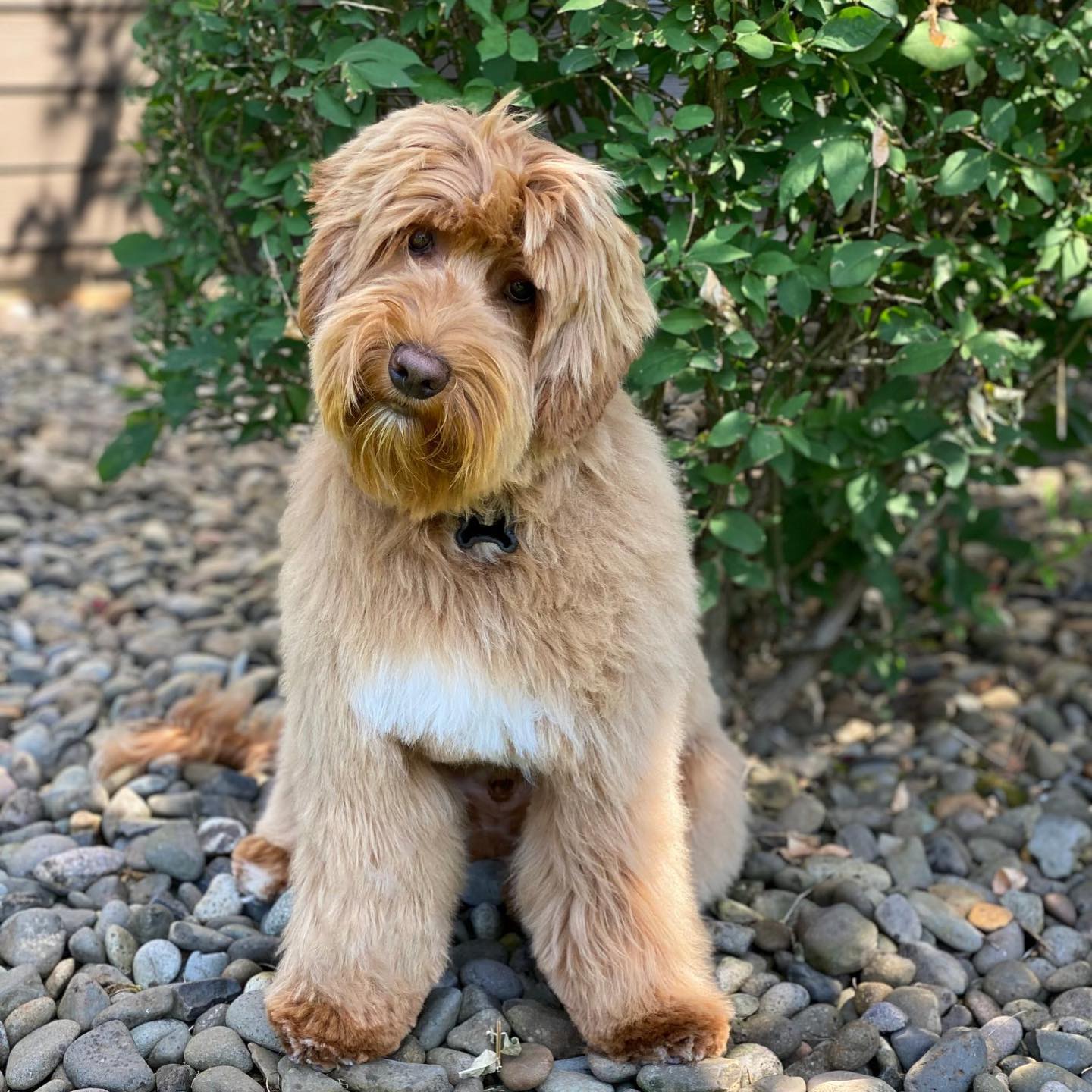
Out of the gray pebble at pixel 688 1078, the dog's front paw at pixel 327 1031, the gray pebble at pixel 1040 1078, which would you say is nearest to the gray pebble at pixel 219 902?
the dog's front paw at pixel 327 1031

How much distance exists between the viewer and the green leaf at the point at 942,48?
263 cm

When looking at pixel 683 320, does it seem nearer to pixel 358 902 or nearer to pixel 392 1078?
pixel 358 902

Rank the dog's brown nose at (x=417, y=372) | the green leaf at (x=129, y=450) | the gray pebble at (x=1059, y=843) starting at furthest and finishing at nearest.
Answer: the green leaf at (x=129, y=450)
the gray pebble at (x=1059, y=843)
the dog's brown nose at (x=417, y=372)

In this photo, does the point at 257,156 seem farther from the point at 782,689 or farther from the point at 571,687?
the point at 782,689

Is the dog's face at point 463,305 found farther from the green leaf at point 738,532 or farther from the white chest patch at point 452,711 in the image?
the green leaf at point 738,532

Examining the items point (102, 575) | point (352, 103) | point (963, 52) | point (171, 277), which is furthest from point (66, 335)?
point (963, 52)

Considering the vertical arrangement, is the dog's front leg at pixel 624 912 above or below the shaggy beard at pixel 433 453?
below

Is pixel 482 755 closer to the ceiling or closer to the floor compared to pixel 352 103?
closer to the floor

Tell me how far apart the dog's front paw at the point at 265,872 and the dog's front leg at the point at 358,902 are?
15.8 inches

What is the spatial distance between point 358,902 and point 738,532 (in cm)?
123

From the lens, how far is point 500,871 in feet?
→ 10.0

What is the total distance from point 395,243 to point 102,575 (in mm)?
2788

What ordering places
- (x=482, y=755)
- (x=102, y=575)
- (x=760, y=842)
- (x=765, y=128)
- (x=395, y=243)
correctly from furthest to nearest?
(x=102, y=575) < (x=760, y=842) < (x=765, y=128) < (x=482, y=755) < (x=395, y=243)

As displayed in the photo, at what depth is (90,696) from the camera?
3865 millimetres
